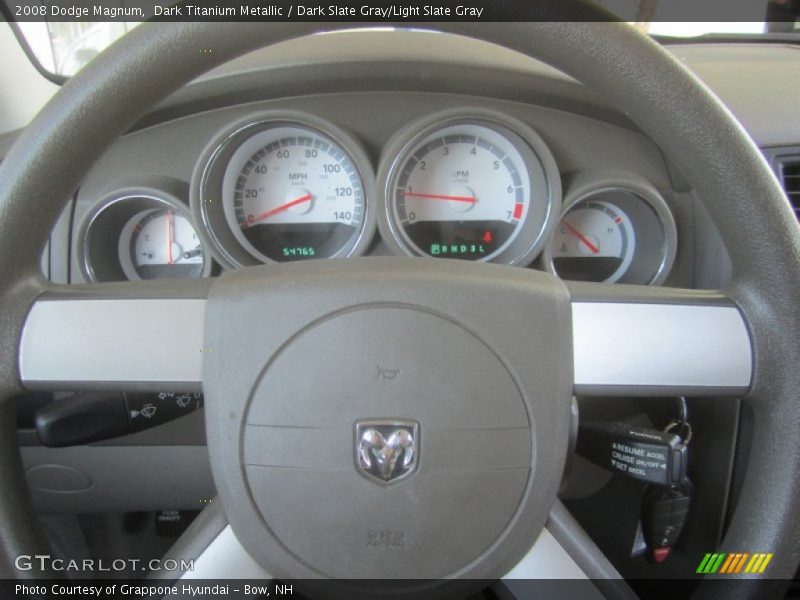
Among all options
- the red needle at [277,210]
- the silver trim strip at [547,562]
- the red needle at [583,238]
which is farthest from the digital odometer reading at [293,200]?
the silver trim strip at [547,562]

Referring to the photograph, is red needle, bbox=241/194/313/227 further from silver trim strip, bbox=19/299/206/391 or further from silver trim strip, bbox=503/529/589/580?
silver trim strip, bbox=503/529/589/580

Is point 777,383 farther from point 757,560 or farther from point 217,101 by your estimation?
point 217,101

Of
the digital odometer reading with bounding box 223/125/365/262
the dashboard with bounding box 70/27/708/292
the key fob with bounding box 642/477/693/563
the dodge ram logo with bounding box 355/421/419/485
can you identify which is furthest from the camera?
the digital odometer reading with bounding box 223/125/365/262

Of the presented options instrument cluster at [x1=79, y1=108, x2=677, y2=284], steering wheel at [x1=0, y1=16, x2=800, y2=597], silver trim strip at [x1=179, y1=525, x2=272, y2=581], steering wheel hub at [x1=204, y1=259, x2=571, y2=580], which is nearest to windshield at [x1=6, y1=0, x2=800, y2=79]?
instrument cluster at [x1=79, y1=108, x2=677, y2=284]

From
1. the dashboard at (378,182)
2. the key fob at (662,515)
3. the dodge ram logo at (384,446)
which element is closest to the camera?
the dodge ram logo at (384,446)

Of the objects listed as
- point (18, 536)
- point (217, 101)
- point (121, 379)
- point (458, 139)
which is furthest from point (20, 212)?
point (458, 139)

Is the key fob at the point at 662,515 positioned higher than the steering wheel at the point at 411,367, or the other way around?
the steering wheel at the point at 411,367

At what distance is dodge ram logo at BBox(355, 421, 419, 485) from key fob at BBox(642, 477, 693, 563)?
499 mm

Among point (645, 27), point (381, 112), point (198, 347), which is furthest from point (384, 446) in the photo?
point (645, 27)

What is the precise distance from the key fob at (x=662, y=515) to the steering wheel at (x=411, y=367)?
255 millimetres

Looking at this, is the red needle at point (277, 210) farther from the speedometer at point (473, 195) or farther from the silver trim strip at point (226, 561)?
the silver trim strip at point (226, 561)

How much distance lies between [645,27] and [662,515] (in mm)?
1084

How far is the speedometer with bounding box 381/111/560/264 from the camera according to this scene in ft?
5.15

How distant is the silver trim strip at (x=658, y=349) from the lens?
0.88 metres
